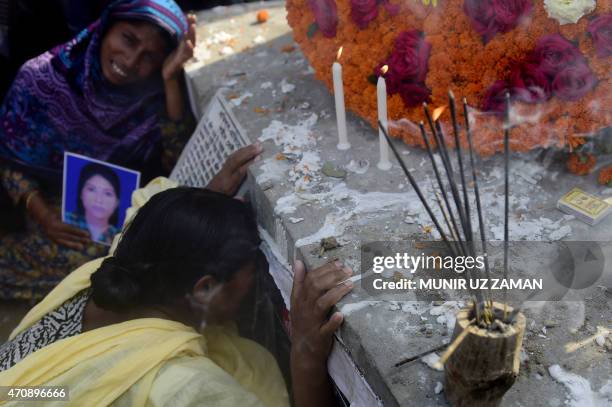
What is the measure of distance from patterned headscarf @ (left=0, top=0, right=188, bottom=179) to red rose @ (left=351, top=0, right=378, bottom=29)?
3.47 ft

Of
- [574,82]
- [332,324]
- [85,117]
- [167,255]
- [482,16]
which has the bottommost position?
[332,324]

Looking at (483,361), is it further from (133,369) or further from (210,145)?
(210,145)

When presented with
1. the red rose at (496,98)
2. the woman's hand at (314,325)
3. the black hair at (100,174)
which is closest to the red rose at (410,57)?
the red rose at (496,98)

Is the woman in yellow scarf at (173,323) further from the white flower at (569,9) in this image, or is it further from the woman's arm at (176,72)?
the woman's arm at (176,72)

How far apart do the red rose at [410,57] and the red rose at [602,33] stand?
0.53m

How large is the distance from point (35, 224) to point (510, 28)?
255cm

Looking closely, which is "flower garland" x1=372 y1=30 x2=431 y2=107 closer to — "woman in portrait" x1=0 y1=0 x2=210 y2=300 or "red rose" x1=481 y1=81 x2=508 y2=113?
"red rose" x1=481 y1=81 x2=508 y2=113

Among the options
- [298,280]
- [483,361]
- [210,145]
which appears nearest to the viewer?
[483,361]

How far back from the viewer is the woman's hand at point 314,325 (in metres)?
1.59

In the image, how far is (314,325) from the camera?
1.61 meters

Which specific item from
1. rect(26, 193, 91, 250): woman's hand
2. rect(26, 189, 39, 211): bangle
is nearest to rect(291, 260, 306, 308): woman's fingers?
rect(26, 193, 91, 250): woman's hand

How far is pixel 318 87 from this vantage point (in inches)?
106

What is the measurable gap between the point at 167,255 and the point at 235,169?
60cm

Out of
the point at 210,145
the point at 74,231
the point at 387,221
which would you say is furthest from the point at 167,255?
the point at 74,231
